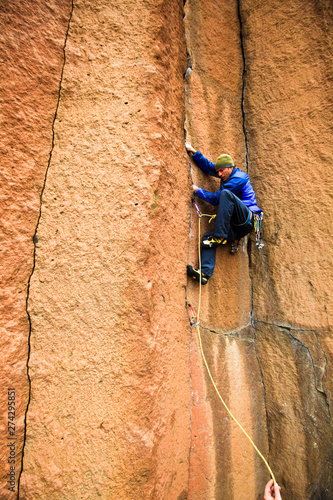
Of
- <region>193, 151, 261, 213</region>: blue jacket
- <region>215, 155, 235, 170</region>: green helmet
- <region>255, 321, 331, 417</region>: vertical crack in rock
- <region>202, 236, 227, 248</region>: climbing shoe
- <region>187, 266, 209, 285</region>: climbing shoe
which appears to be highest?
<region>215, 155, 235, 170</region>: green helmet

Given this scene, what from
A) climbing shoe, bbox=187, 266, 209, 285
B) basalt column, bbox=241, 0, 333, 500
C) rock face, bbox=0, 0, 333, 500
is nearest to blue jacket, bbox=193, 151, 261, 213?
rock face, bbox=0, 0, 333, 500

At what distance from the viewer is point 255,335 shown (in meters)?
2.91

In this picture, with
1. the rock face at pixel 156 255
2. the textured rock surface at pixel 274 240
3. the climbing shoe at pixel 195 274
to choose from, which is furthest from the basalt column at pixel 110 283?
the textured rock surface at pixel 274 240

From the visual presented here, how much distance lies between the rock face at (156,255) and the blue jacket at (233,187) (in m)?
0.12

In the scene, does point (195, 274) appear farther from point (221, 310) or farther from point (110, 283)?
point (110, 283)

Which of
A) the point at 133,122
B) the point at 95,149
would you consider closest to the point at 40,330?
the point at 95,149

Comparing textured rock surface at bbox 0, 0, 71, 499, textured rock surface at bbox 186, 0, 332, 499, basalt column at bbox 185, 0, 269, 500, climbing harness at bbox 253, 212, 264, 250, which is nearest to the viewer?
textured rock surface at bbox 0, 0, 71, 499

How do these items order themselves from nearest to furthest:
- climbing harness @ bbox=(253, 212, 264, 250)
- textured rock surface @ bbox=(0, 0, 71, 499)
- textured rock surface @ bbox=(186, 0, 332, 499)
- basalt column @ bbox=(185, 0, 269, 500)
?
textured rock surface @ bbox=(0, 0, 71, 499)
basalt column @ bbox=(185, 0, 269, 500)
textured rock surface @ bbox=(186, 0, 332, 499)
climbing harness @ bbox=(253, 212, 264, 250)

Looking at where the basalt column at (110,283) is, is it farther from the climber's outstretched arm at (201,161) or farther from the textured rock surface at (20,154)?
the climber's outstretched arm at (201,161)

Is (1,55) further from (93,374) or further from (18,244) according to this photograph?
(93,374)

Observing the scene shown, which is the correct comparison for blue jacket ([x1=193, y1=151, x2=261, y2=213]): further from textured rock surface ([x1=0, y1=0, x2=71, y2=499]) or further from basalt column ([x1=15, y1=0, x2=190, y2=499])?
textured rock surface ([x1=0, y1=0, x2=71, y2=499])

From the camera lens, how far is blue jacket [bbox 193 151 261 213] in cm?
263

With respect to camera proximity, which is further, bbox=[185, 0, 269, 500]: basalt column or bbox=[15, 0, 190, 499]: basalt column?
bbox=[185, 0, 269, 500]: basalt column

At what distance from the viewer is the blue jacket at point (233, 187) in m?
2.63
